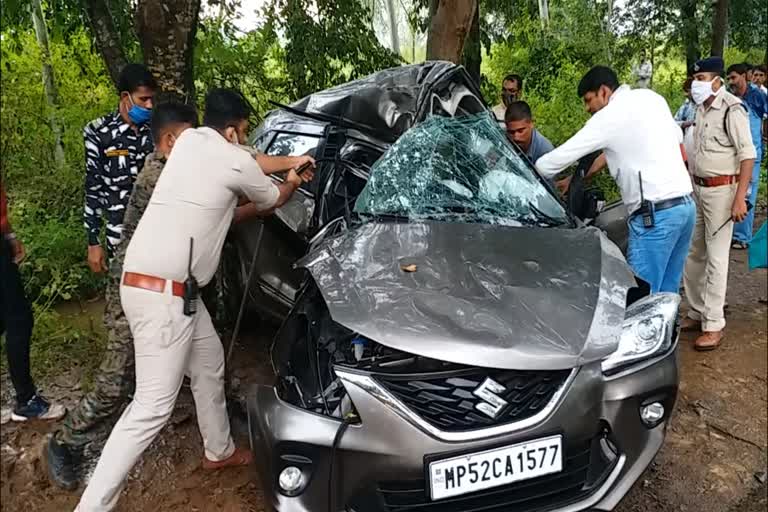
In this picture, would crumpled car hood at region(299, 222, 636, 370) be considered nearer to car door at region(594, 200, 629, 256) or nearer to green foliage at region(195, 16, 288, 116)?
car door at region(594, 200, 629, 256)

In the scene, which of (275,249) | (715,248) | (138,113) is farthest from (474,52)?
(138,113)

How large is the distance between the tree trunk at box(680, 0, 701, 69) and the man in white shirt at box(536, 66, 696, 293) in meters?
2.03

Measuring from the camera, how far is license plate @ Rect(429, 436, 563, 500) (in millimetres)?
1755

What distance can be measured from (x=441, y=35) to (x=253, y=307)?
9.21 feet

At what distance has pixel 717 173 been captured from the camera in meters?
3.64

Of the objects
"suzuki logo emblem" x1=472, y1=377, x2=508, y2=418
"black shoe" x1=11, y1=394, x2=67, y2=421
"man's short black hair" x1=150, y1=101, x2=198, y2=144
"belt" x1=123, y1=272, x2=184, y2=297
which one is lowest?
"black shoe" x1=11, y1=394, x2=67, y2=421

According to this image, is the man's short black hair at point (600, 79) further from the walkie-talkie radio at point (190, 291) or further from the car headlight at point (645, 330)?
the walkie-talkie radio at point (190, 291)

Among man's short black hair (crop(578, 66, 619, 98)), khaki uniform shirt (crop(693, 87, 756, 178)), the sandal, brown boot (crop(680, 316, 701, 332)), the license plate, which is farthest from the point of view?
the sandal

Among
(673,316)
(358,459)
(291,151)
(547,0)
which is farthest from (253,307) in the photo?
(547,0)

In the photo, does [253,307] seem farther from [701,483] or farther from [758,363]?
[758,363]

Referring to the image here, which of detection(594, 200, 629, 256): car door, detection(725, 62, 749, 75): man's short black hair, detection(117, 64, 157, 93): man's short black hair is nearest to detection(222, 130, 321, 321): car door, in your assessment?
detection(117, 64, 157, 93): man's short black hair

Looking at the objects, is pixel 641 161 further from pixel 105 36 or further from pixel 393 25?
pixel 393 25

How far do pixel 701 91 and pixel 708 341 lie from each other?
4.85 ft

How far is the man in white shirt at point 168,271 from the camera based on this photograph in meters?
2.19
